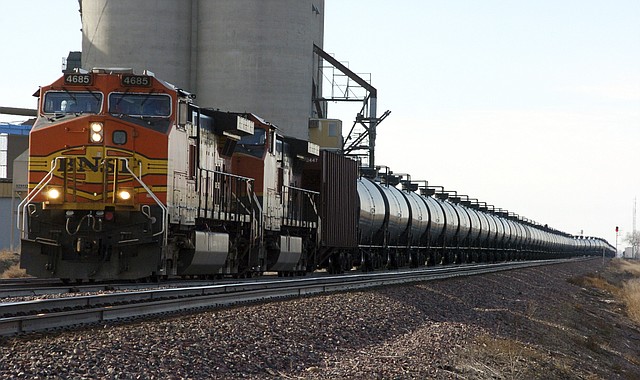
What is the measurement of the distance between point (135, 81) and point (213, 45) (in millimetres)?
34634

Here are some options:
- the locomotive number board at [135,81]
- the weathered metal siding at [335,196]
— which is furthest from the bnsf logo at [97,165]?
the weathered metal siding at [335,196]

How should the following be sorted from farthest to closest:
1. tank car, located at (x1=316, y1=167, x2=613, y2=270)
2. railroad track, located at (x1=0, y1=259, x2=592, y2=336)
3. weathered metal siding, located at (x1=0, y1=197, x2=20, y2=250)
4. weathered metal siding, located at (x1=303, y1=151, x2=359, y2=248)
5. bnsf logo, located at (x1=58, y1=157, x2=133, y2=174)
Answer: weathered metal siding, located at (x1=0, y1=197, x2=20, y2=250), tank car, located at (x1=316, y1=167, x2=613, y2=270), weathered metal siding, located at (x1=303, y1=151, x2=359, y2=248), bnsf logo, located at (x1=58, y1=157, x2=133, y2=174), railroad track, located at (x1=0, y1=259, x2=592, y2=336)

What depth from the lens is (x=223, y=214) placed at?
68.2 ft

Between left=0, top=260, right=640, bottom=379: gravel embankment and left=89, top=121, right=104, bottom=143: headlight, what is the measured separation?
195 inches

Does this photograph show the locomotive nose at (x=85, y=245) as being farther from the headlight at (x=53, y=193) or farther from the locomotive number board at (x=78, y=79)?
the locomotive number board at (x=78, y=79)

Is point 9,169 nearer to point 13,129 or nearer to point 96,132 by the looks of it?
point 13,129

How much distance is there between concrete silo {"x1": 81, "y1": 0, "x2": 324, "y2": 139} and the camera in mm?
51094

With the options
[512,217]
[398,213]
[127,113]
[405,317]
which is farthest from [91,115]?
[512,217]

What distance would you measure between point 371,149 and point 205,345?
56824 mm

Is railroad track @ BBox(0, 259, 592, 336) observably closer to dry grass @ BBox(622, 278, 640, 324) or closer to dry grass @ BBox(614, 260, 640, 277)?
dry grass @ BBox(622, 278, 640, 324)

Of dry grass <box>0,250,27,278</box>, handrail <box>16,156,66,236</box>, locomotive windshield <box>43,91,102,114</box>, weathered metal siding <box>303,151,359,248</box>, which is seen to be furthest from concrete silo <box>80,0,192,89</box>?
handrail <box>16,156,66,236</box>

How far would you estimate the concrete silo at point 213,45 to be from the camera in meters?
51.1

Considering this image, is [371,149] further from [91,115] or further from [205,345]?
[205,345]

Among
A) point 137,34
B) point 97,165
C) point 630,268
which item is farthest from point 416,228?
point 630,268
